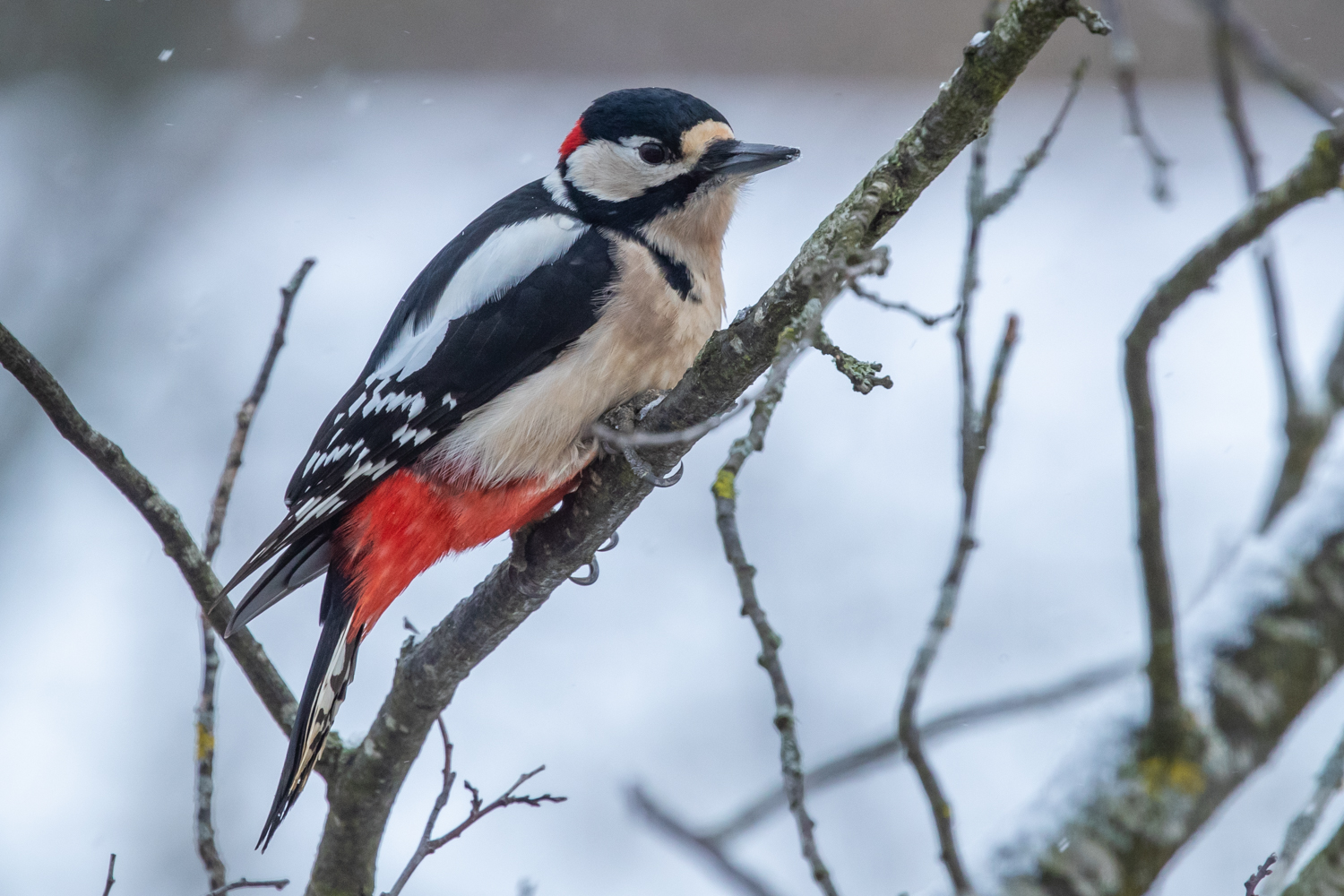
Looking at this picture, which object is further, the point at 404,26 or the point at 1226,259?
the point at 404,26

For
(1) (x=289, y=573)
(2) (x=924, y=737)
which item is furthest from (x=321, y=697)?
(2) (x=924, y=737)

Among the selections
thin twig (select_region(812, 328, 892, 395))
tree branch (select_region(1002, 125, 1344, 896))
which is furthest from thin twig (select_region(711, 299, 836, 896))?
tree branch (select_region(1002, 125, 1344, 896))

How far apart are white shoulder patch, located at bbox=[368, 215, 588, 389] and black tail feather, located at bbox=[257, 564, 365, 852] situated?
0.43m

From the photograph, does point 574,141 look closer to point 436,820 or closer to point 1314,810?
point 436,820

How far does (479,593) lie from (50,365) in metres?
3.53

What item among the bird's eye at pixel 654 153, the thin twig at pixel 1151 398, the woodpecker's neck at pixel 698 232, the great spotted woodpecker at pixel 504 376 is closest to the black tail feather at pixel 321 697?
the great spotted woodpecker at pixel 504 376

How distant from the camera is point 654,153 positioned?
235 centimetres

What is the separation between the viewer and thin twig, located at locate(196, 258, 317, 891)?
1.77 metres

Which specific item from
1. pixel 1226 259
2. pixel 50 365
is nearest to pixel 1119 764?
pixel 1226 259

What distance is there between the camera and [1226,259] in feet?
5.41

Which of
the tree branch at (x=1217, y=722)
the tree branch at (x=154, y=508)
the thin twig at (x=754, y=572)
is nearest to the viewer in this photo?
the thin twig at (x=754, y=572)

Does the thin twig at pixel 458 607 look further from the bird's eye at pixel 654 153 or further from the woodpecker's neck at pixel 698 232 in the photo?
the bird's eye at pixel 654 153

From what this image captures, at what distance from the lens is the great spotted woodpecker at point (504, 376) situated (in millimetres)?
2068

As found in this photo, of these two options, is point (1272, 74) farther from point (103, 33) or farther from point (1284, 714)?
point (103, 33)
